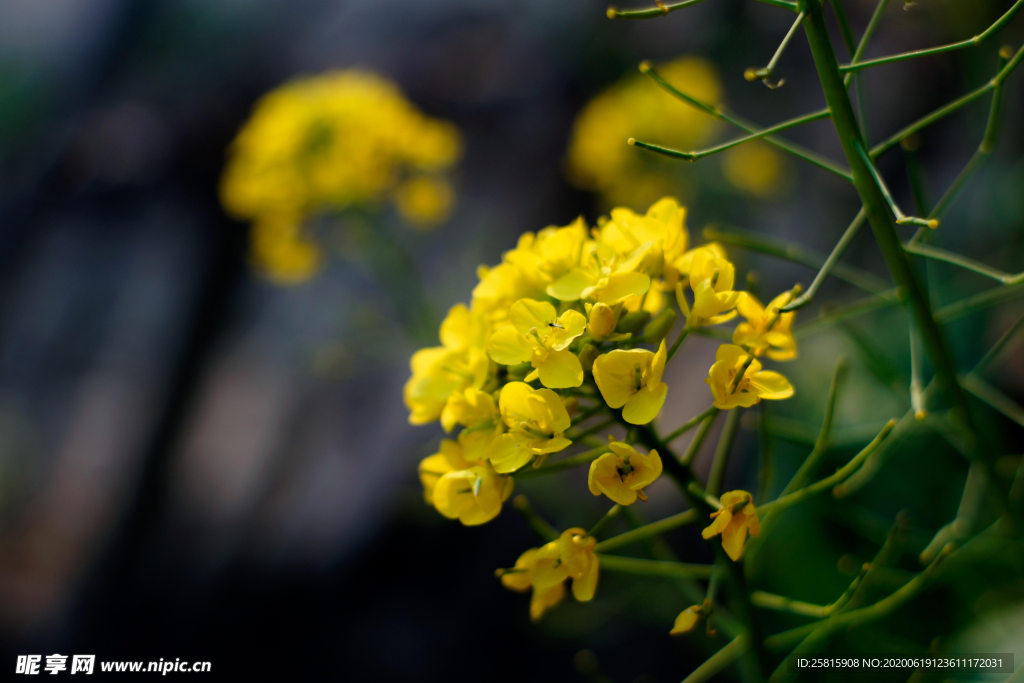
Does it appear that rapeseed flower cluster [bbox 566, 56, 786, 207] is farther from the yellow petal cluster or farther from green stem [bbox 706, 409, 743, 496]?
the yellow petal cluster

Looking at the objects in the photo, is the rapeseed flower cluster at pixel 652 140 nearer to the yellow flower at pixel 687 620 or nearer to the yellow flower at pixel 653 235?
the yellow flower at pixel 653 235

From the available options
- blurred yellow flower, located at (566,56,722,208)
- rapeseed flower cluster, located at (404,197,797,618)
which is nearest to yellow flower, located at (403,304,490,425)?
rapeseed flower cluster, located at (404,197,797,618)

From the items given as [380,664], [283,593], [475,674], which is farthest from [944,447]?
[283,593]

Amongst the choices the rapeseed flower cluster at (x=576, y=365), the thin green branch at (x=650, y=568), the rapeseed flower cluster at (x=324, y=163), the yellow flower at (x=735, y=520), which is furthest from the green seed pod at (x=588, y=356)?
the rapeseed flower cluster at (x=324, y=163)

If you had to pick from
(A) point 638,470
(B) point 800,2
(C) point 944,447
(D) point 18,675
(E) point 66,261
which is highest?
(B) point 800,2

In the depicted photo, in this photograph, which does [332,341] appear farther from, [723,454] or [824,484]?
[824,484]

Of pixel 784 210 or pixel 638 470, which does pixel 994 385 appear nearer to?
pixel 784 210
